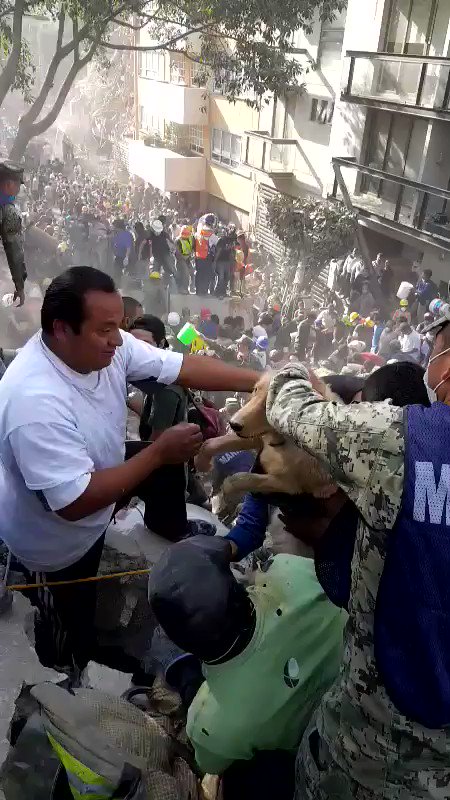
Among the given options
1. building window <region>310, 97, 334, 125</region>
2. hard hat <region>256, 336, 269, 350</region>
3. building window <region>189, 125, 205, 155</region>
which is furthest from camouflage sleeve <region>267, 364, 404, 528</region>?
building window <region>189, 125, 205, 155</region>

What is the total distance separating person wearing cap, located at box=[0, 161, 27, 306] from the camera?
13.3 ft

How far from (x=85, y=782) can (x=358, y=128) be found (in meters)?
14.0

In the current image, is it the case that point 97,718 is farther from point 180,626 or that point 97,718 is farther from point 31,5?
point 31,5

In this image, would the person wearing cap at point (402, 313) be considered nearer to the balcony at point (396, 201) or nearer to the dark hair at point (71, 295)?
the balcony at point (396, 201)

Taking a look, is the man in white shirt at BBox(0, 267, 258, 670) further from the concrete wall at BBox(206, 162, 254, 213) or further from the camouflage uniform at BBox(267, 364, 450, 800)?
the concrete wall at BBox(206, 162, 254, 213)

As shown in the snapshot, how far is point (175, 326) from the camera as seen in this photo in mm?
10367

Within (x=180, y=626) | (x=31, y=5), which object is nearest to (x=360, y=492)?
(x=180, y=626)

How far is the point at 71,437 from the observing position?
1.67 metres

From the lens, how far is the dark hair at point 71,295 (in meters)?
1.72

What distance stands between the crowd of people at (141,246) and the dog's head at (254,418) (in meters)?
11.1

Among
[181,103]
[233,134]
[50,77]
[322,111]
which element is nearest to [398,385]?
[50,77]

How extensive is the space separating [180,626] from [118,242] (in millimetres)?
13113

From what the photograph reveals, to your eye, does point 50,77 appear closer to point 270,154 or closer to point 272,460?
point 270,154

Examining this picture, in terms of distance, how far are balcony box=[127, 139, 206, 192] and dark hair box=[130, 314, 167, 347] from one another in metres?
16.3
